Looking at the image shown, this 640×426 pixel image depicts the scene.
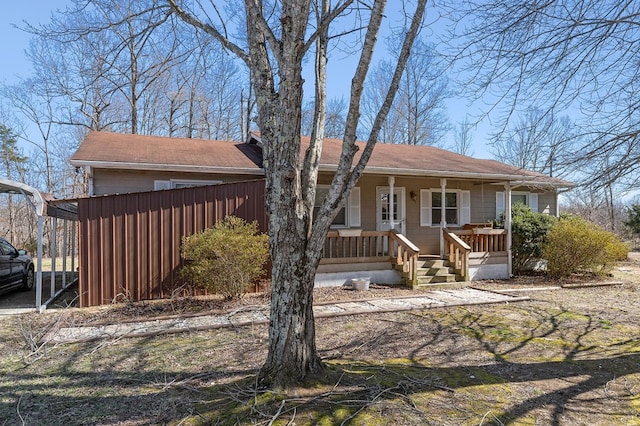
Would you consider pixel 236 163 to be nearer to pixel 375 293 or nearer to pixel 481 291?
pixel 375 293

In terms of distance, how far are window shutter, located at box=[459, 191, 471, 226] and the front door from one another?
7.66ft

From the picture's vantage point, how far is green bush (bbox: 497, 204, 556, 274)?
39.6ft

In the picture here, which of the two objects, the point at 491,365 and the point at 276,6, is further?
the point at 276,6

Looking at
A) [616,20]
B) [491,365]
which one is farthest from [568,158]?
[491,365]

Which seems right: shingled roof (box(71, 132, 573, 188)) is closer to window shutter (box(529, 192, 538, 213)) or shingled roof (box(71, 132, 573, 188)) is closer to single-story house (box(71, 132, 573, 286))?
single-story house (box(71, 132, 573, 286))

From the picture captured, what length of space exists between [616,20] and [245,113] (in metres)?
21.3

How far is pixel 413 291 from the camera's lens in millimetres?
9539

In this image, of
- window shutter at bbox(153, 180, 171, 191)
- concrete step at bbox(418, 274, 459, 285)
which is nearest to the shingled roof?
window shutter at bbox(153, 180, 171, 191)

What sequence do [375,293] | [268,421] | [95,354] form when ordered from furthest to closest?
[375,293], [95,354], [268,421]

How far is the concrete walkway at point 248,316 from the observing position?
229 inches

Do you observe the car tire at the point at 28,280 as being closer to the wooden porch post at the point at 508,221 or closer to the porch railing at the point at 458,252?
the porch railing at the point at 458,252

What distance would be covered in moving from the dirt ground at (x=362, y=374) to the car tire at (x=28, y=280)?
367 centimetres

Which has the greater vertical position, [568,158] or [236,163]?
[236,163]

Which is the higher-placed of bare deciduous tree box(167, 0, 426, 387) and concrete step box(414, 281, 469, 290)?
bare deciduous tree box(167, 0, 426, 387)
